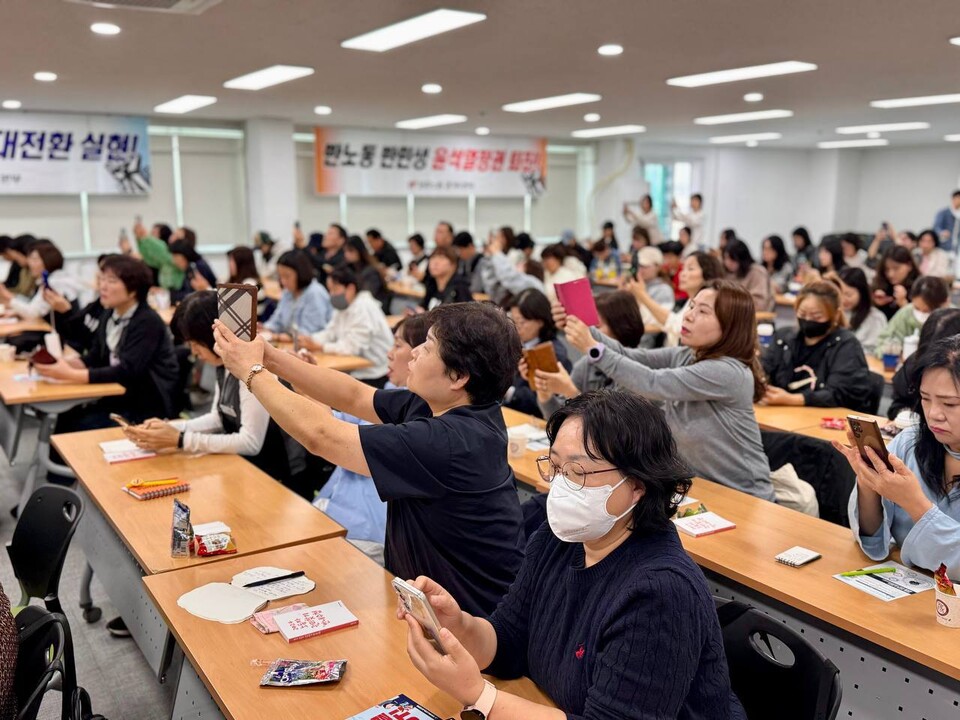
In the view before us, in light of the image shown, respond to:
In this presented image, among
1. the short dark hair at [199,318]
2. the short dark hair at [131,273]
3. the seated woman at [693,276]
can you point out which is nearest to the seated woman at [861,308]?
the seated woman at [693,276]

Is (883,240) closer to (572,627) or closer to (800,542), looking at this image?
(800,542)

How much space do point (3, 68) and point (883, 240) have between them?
13208mm

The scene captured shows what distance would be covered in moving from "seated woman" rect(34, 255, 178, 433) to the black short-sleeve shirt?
8.85 ft

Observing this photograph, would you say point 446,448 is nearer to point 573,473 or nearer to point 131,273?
point 573,473

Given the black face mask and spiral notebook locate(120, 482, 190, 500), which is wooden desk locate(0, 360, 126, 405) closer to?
spiral notebook locate(120, 482, 190, 500)

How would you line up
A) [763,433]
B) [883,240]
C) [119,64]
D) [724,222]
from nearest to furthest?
[763,433] → [119,64] → [883,240] → [724,222]

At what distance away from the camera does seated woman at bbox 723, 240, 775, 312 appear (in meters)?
7.87

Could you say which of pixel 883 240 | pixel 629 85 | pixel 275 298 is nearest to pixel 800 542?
pixel 629 85

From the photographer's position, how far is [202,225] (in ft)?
40.1

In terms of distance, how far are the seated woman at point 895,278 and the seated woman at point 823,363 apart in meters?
2.94

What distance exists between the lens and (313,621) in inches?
77.7

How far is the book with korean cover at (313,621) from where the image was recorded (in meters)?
1.92

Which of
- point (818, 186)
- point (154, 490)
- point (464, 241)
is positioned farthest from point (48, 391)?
point (818, 186)

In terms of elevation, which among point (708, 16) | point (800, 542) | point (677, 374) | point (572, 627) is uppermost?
point (708, 16)
